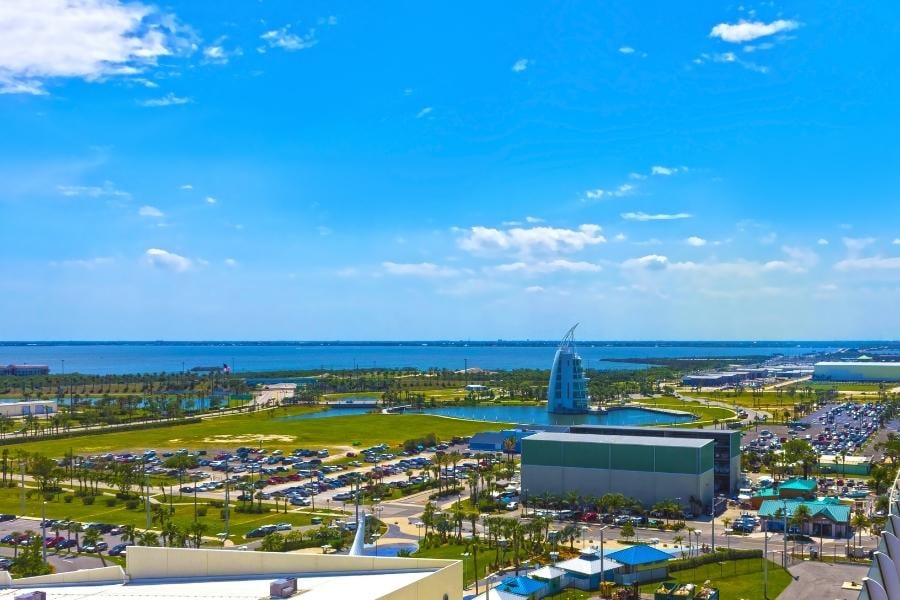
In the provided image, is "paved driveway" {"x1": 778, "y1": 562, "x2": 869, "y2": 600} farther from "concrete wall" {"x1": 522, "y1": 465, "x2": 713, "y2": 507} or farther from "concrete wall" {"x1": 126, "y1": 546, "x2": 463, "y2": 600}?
"concrete wall" {"x1": 126, "y1": 546, "x2": 463, "y2": 600}

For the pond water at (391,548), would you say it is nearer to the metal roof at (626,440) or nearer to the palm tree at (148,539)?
the palm tree at (148,539)

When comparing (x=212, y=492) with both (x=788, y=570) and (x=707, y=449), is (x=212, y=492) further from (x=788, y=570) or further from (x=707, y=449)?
(x=788, y=570)

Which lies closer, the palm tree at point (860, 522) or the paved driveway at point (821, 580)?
the paved driveway at point (821, 580)

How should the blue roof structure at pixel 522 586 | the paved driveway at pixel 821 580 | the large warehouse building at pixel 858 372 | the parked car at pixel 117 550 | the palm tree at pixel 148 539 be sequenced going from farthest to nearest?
the large warehouse building at pixel 858 372 < the parked car at pixel 117 550 < the palm tree at pixel 148 539 < the paved driveway at pixel 821 580 < the blue roof structure at pixel 522 586

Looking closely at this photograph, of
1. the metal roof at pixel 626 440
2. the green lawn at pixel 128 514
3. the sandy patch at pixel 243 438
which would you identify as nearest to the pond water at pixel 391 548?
the green lawn at pixel 128 514

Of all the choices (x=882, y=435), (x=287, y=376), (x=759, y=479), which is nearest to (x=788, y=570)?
(x=759, y=479)

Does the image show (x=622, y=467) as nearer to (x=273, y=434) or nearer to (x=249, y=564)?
(x=249, y=564)

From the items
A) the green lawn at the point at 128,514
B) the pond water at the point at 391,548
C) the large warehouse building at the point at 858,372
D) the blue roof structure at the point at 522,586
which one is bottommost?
the green lawn at the point at 128,514
